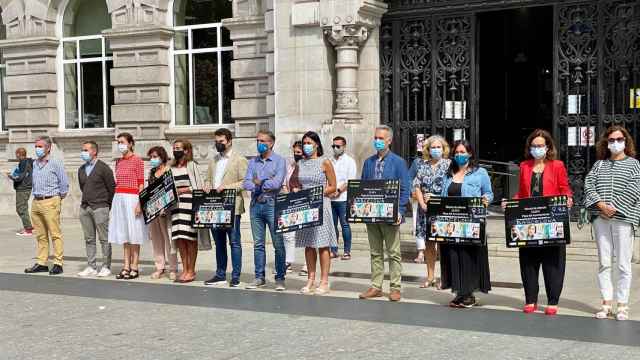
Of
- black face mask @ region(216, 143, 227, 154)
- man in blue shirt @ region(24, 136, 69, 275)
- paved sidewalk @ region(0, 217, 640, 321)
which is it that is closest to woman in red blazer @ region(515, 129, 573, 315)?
paved sidewalk @ region(0, 217, 640, 321)

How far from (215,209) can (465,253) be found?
10.7 feet

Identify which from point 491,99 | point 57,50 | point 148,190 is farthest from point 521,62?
point 148,190

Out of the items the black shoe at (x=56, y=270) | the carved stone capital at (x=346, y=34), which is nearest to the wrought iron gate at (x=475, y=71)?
the carved stone capital at (x=346, y=34)

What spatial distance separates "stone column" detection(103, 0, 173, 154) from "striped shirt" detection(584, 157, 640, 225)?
541 inches

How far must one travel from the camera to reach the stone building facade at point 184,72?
17859 mm

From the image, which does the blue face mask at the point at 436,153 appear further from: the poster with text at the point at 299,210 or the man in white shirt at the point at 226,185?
the man in white shirt at the point at 226,185

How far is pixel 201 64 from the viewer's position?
71.3 ft

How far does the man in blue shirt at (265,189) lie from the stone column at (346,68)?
6395mm

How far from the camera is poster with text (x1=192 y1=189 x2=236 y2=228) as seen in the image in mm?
11500

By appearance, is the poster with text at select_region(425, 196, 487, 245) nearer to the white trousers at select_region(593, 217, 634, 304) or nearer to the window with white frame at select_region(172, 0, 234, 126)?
the white trousers at select_region(593, 217, 634, 304)

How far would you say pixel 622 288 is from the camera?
9.17m

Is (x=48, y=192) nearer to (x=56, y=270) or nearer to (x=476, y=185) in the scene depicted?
(x=56, y=270)

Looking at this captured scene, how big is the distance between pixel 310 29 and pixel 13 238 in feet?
22.9

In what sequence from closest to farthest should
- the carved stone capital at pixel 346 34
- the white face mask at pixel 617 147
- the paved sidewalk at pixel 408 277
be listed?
the white face mask at pixel 617 147 → the paved sidewalk at pixel 408 277 → the carved stone capital at pixel 346 34
